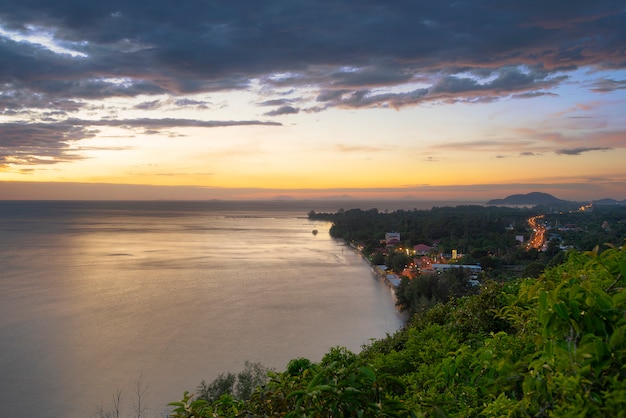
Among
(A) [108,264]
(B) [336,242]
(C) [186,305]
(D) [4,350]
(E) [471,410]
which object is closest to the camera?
(E) [471,410]

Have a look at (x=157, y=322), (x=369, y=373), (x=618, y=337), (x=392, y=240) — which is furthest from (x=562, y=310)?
(x=392, y=240)

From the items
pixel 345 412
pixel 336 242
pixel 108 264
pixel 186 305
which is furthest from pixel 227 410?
pixel 336 242

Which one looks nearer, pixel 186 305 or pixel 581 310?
pixel 581 310

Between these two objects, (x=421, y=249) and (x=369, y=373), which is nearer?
(x=369, y=373)

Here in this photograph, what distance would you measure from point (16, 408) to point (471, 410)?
1145 centimetres

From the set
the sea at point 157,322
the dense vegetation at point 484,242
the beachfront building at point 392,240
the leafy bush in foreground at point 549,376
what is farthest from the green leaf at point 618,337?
the beachfront building at point 392,240

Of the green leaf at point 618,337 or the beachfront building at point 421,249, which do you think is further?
the beachfront building at point 421,249

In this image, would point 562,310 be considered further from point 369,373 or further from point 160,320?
point 160,320

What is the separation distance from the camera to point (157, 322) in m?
16.2

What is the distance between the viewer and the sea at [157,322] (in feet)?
35.7

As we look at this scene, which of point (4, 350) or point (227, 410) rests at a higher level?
point (227, 410)

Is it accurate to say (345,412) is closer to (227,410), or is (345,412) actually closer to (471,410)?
(227,410)

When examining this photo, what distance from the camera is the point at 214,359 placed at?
12508 mm

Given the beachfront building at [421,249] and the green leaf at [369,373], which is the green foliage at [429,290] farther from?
the green leaf at [369,373]
